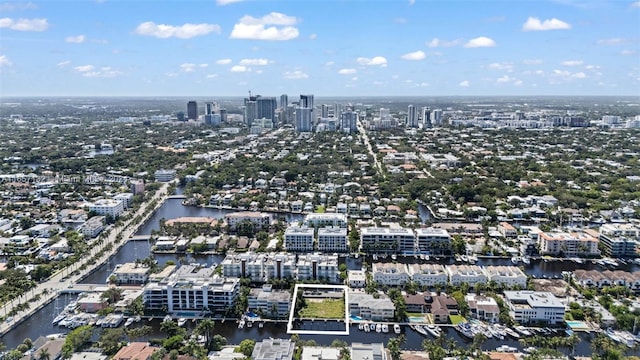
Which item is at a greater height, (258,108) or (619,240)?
(258,108)

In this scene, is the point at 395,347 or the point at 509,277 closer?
the point at 395,347

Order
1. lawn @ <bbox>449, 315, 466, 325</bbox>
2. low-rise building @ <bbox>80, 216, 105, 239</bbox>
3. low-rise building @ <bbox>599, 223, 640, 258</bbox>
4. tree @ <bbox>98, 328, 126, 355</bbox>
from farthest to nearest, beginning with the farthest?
1. low-rise building @ <bbox>80, 216, 105, 239</bbox>
2. low-rise building @ <bbox>599, 223, 640, 258</bbox>
3. lawn @ <bbox>449, 315, 466, 325</bbox>
4. tree @ <bbox>98, 328, 126, 355</bbox>

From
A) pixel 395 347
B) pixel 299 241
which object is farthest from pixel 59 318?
pixel 395 347

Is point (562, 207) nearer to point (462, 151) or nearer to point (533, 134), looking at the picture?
point (462, 151)

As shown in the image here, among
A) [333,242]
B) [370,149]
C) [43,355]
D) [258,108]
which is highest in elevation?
[258,108]

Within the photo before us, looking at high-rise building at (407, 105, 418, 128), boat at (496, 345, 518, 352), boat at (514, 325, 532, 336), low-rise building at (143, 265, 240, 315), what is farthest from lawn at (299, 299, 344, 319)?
high-rise building at (407, 105, 418, 128)

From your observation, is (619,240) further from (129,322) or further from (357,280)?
(129,322)

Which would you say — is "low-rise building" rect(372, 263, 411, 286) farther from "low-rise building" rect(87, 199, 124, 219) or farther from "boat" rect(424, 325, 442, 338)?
"low-rise building" rect(87, 199, 124, 219)
